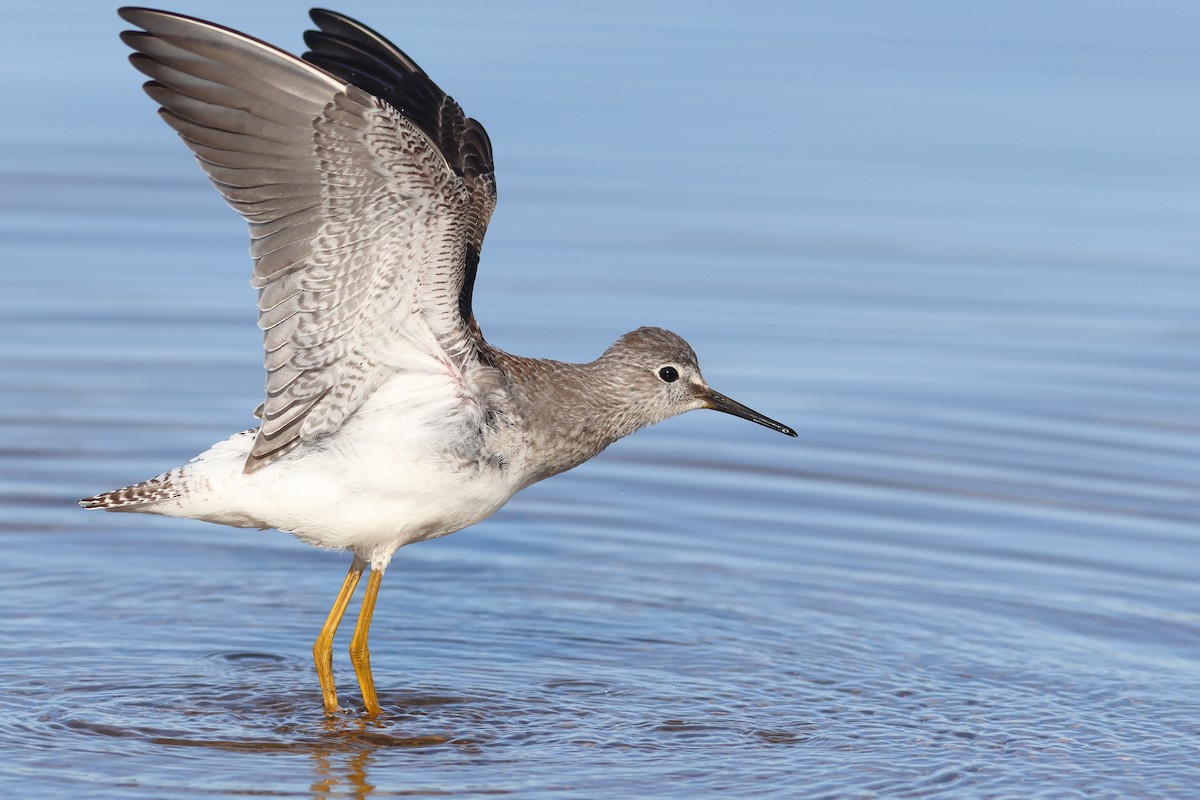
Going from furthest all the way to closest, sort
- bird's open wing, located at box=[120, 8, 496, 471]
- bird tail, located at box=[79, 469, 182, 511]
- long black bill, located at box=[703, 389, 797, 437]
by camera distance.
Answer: long black bill, located at box=[703, 389, 797, 437] → bird tail, located at box=[79, 469, 182, 511] → bird's open wing, located at box=[120, 8, 496, 471]

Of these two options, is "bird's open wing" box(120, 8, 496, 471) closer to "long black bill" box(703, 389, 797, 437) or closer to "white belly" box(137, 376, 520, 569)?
"white belly" box(137, 376, 520, 569)

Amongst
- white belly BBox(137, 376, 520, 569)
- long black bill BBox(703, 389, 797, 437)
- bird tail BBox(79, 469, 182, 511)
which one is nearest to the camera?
white belly BBox(137, 376, 520, 569)

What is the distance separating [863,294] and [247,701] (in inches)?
273

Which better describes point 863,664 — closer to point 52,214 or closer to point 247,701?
point 247,701

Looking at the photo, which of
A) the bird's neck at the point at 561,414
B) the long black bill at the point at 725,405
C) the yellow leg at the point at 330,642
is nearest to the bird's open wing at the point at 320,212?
the bird's neck at the point at 561,414

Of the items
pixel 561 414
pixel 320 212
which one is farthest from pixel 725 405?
pixel 320 212

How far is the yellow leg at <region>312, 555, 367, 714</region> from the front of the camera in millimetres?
8703

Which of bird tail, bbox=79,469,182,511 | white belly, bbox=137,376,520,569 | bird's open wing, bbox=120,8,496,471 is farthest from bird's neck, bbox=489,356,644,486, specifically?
bird tail, bbox=79,469,182,511

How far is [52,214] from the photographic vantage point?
1576 centimetres

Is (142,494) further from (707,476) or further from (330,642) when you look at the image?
(707,476)

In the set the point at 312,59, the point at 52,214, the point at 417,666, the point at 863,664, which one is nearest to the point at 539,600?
the point at 417,666

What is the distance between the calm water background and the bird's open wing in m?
1.38

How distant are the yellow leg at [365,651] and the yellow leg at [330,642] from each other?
3.5 inches

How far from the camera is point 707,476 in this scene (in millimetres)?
11758
